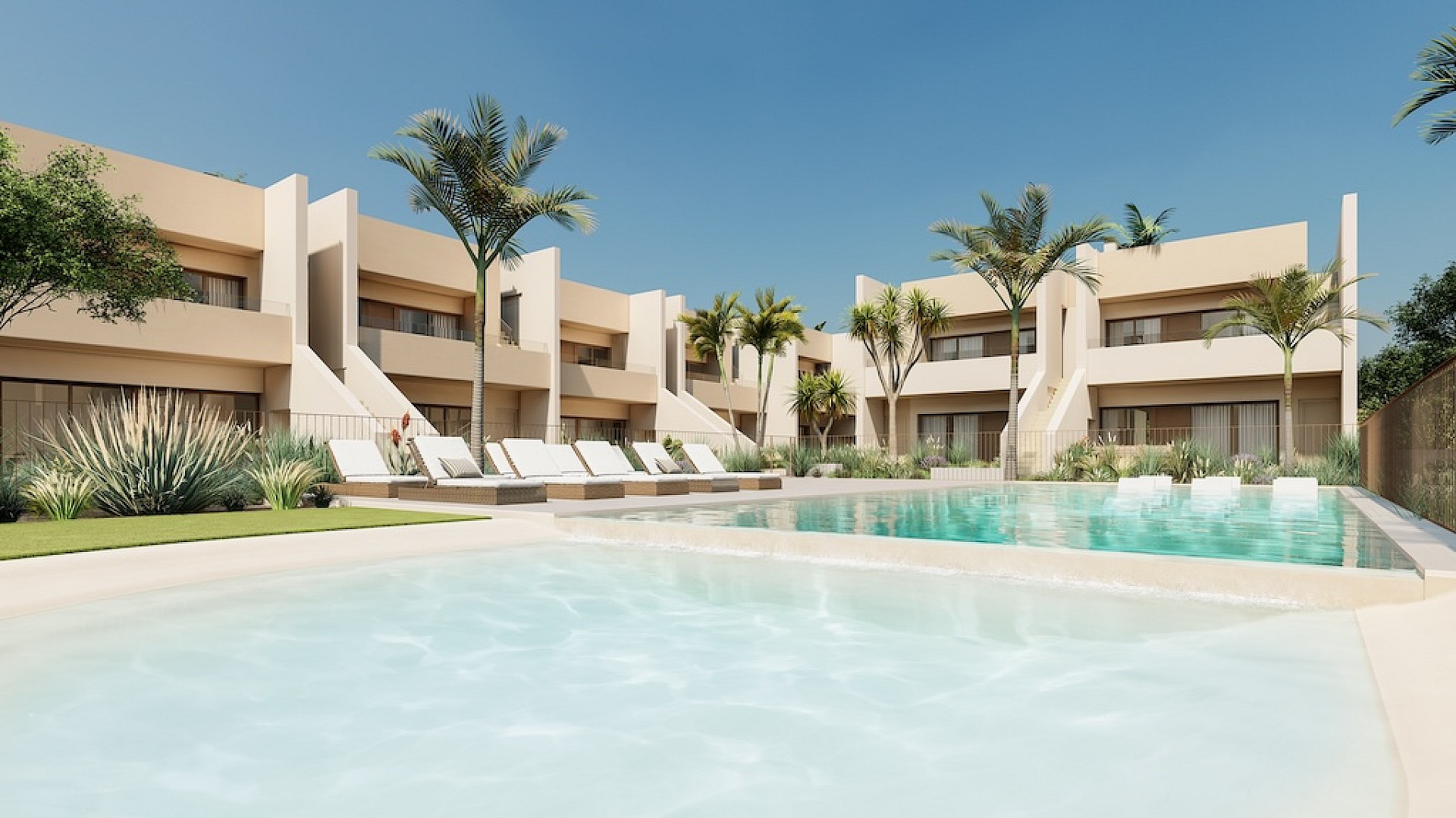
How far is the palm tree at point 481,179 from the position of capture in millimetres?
15789

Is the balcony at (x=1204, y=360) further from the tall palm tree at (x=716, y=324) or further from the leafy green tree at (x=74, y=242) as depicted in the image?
the leafy green tree at (x=74, y=242)

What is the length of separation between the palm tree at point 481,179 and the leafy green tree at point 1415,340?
115 ft

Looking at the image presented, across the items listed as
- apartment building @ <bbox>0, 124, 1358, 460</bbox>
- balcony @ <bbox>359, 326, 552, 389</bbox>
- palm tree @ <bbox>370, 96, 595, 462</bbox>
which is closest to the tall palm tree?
apartment building @ <bbox>0, 124, 1358, 460</bbox>

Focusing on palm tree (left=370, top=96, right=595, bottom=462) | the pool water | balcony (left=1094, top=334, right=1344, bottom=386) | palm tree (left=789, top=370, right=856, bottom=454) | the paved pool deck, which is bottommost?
the pool water

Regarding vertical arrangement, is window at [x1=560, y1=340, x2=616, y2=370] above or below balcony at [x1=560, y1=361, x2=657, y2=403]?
above

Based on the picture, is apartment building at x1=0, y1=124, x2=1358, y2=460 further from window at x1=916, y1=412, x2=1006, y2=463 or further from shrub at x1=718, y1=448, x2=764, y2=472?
shrub at x1=718, y1=448, x2=764, y2=472

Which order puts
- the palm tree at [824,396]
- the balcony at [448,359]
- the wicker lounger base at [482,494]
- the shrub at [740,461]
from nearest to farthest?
1. the wicker lounger base at [482,494]
2. the balcony at [448,359]
3. the shrub at [740,461]
4. the palm tree at [824,396]

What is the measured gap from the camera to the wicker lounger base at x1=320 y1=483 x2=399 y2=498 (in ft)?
41.8

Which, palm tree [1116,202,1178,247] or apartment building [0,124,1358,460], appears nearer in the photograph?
apartment building [0,124,1358,460]

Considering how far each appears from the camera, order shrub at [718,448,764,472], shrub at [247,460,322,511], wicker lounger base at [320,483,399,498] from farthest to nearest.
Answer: shrub at [718,448,764,472] < wicker lounger base at [320,483,399,498] < shrub at [247,460,322,511]

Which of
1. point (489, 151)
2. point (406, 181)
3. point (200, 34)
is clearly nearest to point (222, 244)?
point (200, 34)

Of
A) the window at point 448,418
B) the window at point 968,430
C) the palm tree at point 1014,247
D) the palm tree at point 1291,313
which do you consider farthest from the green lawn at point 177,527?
the window at point 968,430

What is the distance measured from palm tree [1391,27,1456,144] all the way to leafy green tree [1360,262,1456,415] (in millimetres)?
30423

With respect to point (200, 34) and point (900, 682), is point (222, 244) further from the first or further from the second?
point (900, 682)
